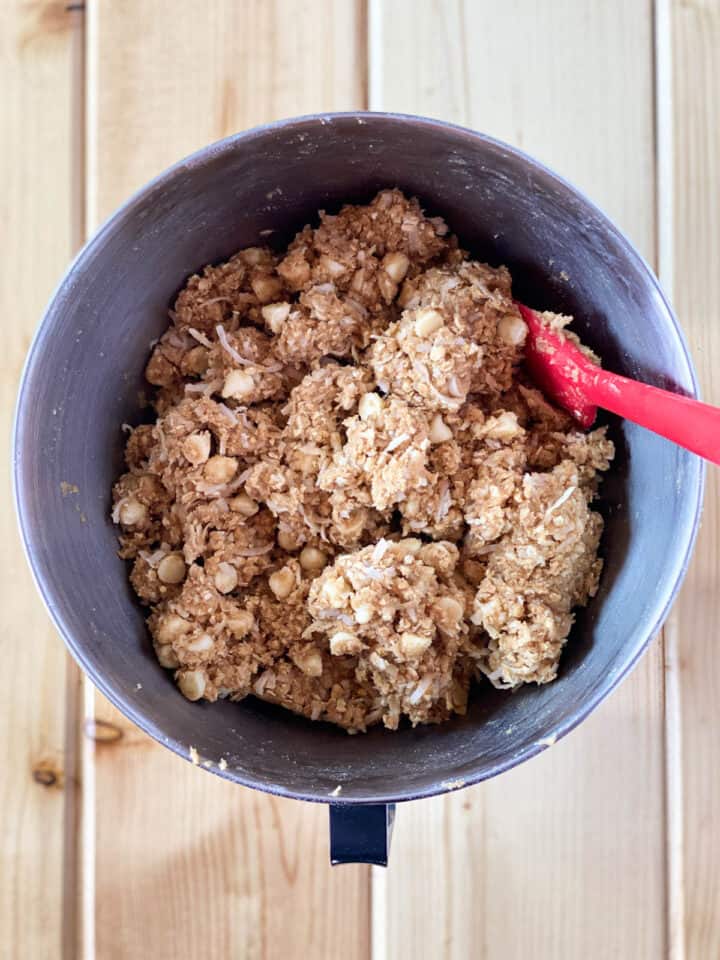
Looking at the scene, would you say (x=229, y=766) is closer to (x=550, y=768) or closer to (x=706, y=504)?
(x=550, y=768)

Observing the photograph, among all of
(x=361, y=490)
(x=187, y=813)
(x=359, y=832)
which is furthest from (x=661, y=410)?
(x=187, y=813)

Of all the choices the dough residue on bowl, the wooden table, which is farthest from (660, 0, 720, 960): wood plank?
the dough residue on bowl

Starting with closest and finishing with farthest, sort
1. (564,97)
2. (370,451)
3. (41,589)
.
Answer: (41,589) < (370,451) < (564,97)

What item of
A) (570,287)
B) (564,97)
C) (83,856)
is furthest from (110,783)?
(564,97)

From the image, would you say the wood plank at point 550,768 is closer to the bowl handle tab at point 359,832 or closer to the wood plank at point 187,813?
the wood plank at point 187,813

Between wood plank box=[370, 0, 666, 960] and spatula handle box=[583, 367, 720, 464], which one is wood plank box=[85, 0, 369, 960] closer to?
wood plank box=[370, 0, 666, 960]

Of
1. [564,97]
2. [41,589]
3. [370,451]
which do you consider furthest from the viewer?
[564,97]

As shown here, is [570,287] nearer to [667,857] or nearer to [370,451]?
[370,451]
